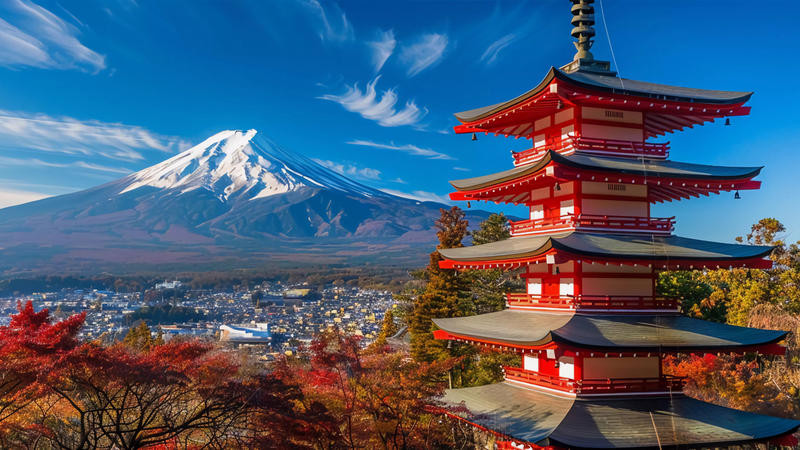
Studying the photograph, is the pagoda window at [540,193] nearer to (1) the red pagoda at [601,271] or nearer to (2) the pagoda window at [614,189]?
(1) the red pagoda at [601,271]

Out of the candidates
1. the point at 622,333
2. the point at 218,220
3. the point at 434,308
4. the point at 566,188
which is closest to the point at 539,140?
the point at 566,188

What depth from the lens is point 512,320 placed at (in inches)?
545

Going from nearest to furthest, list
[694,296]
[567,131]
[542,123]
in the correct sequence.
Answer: [567,131] < [542,123] < [694,296]

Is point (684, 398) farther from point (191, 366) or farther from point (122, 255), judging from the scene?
point (122, 255)

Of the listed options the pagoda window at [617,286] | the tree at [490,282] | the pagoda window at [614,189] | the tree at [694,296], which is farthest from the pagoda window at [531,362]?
the tree at [694,296]

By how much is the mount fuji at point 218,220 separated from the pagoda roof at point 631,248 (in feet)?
290

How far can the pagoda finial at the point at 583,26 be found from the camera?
15180mm

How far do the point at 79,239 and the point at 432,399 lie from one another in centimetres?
10957

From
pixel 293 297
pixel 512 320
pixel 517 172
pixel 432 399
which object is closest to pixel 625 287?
pixel 512 320

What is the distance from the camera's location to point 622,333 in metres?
11.9

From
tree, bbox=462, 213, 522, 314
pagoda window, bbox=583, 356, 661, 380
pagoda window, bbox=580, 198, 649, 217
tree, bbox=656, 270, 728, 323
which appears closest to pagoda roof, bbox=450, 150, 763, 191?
pagoda window, bbox=580, 198, 649, 217

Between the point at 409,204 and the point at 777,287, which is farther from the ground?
the point at 409,204

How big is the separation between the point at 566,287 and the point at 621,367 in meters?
2.14

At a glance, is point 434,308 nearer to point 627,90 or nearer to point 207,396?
point 627,90
